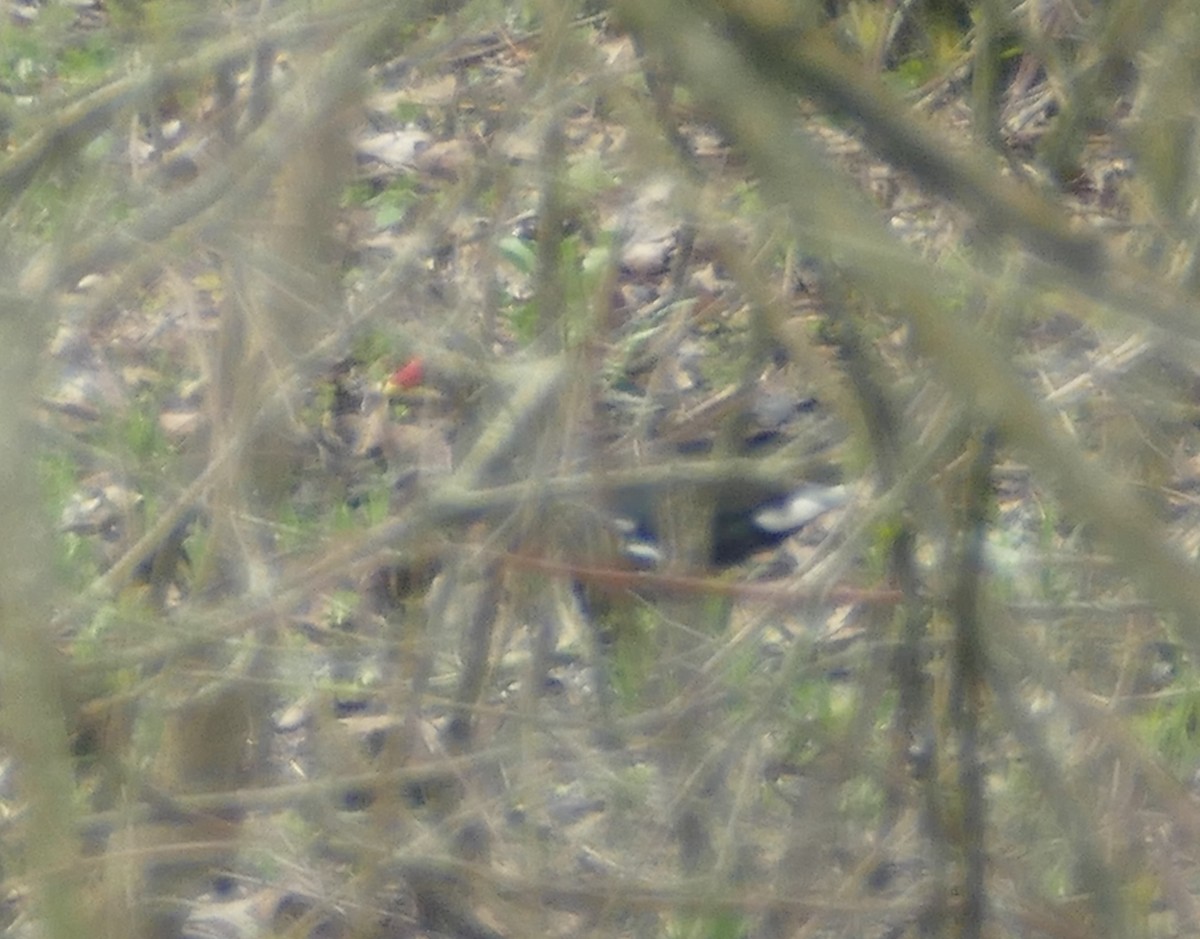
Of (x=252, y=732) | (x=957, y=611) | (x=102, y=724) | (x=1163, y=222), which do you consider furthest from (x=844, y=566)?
(x=102, y=724)

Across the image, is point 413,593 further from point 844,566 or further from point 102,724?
point 844,566

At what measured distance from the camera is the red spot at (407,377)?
8.33 ft

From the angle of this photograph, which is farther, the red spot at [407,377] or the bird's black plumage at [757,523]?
the bird's black plumage at [757,523]

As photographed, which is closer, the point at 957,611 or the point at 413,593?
the point at 957,611

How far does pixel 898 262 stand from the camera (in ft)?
3.10

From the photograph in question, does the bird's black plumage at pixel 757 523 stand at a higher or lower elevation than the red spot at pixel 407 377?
lower

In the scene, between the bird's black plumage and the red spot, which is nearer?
the red spot

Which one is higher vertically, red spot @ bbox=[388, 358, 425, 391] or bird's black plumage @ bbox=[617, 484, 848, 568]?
red spot @ bbox=[388, 358, 425, 391]

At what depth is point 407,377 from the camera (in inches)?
103

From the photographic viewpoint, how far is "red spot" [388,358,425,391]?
2539 millimetres

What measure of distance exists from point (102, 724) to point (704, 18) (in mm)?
980

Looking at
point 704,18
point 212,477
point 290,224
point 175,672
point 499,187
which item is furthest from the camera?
point 499,187

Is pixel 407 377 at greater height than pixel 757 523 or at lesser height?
greater

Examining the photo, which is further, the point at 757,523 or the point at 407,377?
the point at 757,523
